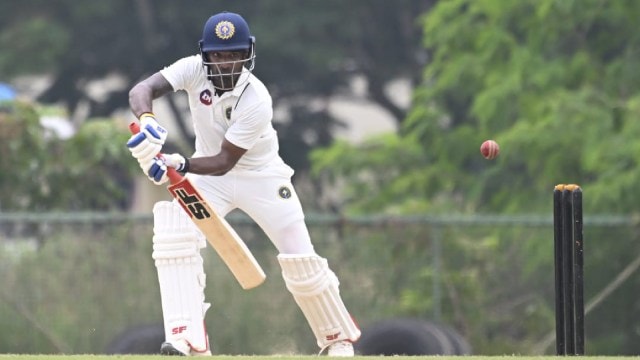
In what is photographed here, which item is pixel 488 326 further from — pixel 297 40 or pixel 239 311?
pixel 297 40

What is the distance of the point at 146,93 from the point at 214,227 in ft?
2.22

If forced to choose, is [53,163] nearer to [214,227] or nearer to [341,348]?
[341,348]

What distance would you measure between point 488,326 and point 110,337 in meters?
2.85

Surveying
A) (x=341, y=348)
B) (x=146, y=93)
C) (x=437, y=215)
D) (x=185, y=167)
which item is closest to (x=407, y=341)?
(x=341, y=348)

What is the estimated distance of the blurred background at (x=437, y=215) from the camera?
12.9 meters

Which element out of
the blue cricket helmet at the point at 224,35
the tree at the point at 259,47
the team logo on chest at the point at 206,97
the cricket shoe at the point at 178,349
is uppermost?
the tree at the point at 259,47

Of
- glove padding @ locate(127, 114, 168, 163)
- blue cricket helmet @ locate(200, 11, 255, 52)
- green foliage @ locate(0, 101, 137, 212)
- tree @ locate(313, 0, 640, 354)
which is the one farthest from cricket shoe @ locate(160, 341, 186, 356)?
green foliage @ locate(0, 101, 137, 212)

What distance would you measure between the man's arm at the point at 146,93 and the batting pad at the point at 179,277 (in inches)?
17.2

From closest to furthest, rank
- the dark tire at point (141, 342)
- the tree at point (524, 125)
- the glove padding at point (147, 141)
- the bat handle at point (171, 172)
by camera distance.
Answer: the glove padding at point (147, 141)
the bat handle at point (171, 172)
the dark tire at point (141, 342)
the tree at point (524, 125)

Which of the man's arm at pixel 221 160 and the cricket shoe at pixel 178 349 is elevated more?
the man's arm at pixel 221 160

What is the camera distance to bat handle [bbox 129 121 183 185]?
295 inches

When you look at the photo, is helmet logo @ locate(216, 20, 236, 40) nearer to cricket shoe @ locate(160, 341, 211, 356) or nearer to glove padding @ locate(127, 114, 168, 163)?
glove padding @ locate(127, 114, 168, 163)

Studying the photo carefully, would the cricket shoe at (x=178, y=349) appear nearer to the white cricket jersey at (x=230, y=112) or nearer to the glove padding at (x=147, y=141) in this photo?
the glove padding at (x=147, y=141)

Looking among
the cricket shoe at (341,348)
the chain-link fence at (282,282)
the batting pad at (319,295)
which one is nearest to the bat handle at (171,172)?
the batting pad at (319,295)
